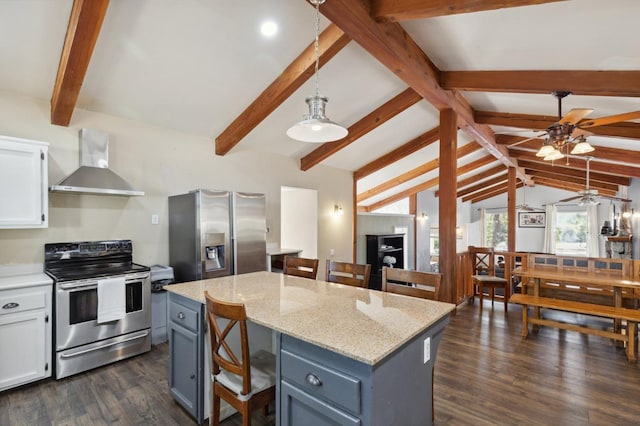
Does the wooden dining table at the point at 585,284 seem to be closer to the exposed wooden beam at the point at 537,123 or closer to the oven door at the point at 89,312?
the exposed wooden beam at the point at 537,123

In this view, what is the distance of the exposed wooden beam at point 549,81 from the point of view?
105 inches

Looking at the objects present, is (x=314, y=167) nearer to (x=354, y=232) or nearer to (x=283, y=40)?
(x=354, y=232)

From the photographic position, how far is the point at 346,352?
1239 mm

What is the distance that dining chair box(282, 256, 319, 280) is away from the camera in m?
2.96

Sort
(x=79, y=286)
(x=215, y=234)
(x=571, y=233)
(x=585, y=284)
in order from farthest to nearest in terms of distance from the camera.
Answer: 1. (x=571, y=233)
2. (x=585, y=284)
3. (x=215, y=234)
4. (x=79, y=286)

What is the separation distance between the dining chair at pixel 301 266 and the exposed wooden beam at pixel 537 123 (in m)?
3.27

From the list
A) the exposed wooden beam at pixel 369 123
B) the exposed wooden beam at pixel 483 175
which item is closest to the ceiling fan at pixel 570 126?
the exposed wooden beam at pixel 369 123

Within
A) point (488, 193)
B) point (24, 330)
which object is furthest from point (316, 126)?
point (488, 193)

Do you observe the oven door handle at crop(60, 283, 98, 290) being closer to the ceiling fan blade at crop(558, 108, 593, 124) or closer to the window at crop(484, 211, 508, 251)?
the ceiling fan blade at crop(558, 108, 593, 124)

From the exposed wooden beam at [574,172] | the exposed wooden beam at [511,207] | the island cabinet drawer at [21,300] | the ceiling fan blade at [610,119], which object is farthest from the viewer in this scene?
the exposed wooden beam at [511,207]

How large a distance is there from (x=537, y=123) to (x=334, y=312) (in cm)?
439

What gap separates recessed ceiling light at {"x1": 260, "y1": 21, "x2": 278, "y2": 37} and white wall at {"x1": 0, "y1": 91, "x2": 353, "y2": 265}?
1.90m

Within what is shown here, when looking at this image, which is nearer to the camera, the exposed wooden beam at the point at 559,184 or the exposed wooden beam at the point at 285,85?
the exposed wooden beam at the point at 285,85

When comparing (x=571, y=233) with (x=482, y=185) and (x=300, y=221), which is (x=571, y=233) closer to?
(x=482, y=185)
